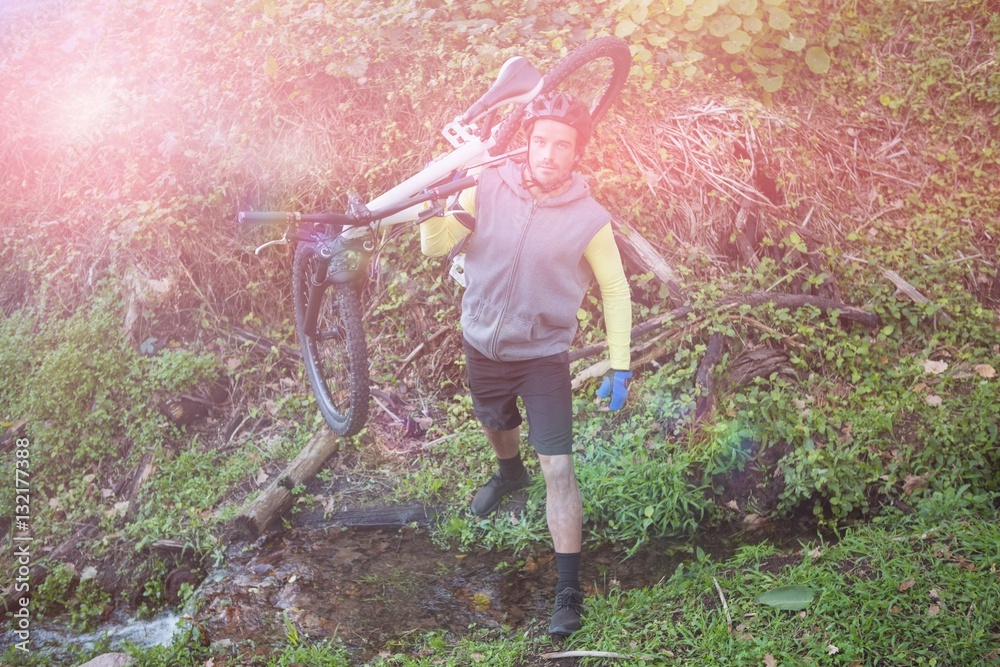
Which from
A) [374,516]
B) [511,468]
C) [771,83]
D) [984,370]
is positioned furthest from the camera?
[771,83]

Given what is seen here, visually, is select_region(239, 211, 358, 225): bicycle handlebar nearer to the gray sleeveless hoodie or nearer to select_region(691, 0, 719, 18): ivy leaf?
the gray sleeveless hoodie

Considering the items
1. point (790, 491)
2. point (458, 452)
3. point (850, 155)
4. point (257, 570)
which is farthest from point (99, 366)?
point (850, 155)

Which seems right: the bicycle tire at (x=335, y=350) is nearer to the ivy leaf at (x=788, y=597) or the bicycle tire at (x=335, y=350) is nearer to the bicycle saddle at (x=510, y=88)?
the bicycle saddle at (x=510, y=88)

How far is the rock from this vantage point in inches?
159

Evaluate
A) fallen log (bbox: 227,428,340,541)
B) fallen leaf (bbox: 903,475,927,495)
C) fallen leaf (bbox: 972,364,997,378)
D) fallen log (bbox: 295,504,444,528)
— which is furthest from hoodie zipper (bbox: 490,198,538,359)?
fallen leaf (bbox: 972,364,997,378)

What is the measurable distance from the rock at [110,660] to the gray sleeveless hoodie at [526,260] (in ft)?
8.62

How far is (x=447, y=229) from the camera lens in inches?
146

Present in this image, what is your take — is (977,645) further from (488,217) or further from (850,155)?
(850,155)

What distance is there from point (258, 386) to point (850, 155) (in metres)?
5.37

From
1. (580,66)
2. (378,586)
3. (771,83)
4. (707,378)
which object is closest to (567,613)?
(378,586)

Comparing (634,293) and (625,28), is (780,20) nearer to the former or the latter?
(625,28)

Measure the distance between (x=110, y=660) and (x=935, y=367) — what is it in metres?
5.48

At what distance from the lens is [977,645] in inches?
126

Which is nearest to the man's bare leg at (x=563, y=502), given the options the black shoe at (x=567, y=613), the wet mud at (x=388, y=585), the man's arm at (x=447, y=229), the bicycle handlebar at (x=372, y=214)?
the black shoe at (x=567, y=613)
